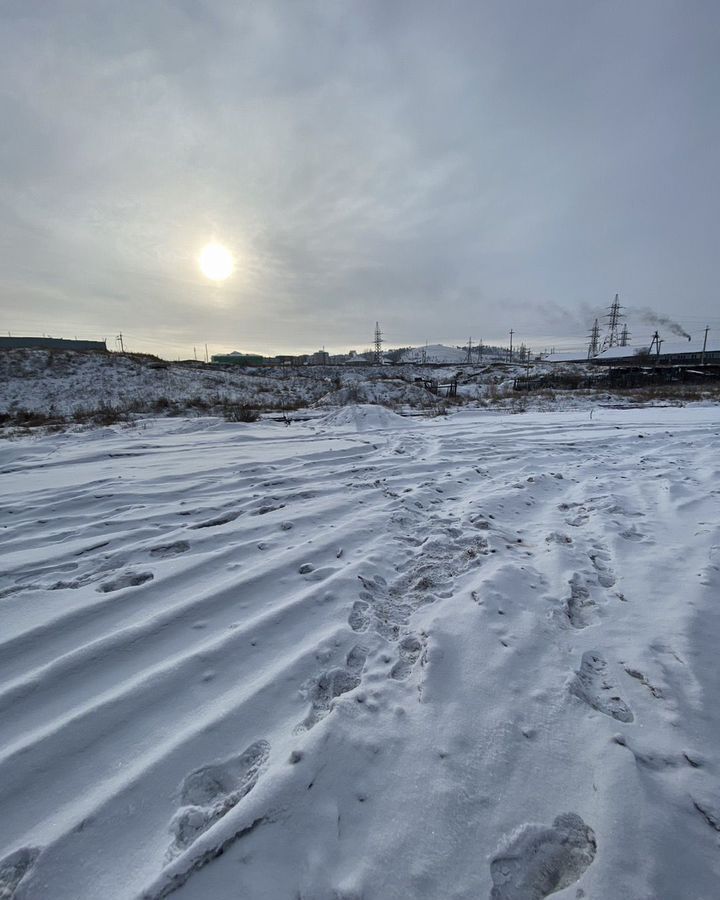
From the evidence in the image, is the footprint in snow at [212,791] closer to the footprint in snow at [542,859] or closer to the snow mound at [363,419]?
the footprint in snow at [542,859]

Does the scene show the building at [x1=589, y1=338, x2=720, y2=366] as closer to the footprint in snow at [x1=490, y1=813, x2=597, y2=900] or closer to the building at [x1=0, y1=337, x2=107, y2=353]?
the footprint in snow at [x1=490, y1=813, x2=597, y2=900]

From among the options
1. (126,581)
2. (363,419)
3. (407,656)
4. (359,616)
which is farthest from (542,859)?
(363,419)

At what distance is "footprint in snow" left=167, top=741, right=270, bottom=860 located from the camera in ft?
4.33

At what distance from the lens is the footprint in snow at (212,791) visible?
1.32 meters

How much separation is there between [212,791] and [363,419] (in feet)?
32.1

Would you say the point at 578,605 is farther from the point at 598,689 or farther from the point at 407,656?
the point at 407,656

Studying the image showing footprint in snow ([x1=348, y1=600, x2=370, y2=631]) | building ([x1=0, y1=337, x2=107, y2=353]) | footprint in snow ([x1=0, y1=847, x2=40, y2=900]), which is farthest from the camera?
building ([x1=0, y1=337, x2=107, y2=353])

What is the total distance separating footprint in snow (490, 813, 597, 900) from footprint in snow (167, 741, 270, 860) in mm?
892

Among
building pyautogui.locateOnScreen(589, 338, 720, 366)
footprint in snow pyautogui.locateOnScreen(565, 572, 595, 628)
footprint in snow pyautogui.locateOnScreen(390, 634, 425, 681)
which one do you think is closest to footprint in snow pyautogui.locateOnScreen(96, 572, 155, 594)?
footprint in snow pyautogui.locateOnScreen(390, 634, 425, 681)

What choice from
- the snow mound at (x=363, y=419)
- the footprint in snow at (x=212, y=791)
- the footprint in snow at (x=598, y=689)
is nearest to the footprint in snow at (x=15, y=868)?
the footprint in snow at (x=212, y=791)

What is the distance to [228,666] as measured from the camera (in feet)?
6.59

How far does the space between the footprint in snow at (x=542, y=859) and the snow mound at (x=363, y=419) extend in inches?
361

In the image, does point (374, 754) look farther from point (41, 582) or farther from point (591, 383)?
point (591, 383)

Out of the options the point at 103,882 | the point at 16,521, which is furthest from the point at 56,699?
the point at 16,521
